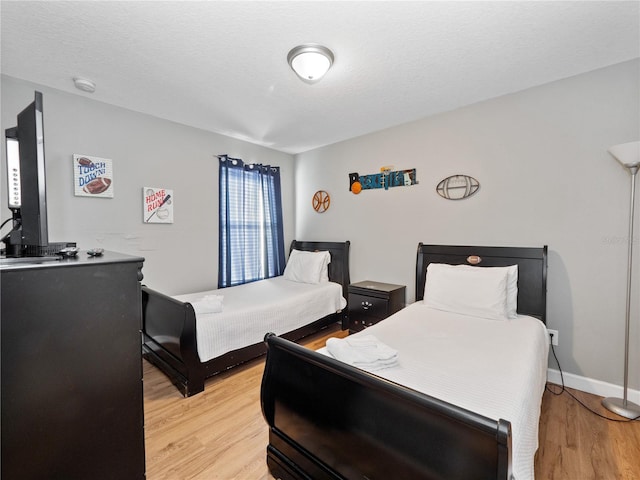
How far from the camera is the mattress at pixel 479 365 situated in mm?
1200

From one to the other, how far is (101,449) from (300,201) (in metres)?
3.82

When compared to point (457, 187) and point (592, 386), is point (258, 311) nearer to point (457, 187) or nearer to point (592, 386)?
point (457, 187)

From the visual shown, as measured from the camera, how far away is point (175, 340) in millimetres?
2350

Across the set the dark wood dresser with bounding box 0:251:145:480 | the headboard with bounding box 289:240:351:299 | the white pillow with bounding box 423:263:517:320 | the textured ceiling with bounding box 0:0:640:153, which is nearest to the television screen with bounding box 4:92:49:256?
the dark wood dresser with bounding box 0:251:145:480

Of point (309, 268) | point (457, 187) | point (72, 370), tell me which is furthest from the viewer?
point (309, 268)

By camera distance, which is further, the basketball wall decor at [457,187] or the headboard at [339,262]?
the headboard at [339,262]

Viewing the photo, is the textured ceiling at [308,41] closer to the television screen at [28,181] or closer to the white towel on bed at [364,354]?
the television screen at [28,181]

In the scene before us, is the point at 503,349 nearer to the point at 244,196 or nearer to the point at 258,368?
the point at 258,368

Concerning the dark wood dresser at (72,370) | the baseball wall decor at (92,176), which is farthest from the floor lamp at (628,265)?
the baseball wall decor at (92,176)

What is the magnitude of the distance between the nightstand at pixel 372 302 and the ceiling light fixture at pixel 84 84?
10.3 ft

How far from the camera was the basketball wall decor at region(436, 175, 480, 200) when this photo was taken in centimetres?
289

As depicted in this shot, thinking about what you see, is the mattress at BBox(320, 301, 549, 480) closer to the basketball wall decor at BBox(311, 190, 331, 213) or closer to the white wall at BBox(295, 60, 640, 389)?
the white wall at BBox(295, 60, 640, 389)

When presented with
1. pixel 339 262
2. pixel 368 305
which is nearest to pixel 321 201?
pixel 339 262

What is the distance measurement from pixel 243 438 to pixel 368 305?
72.6 inches
